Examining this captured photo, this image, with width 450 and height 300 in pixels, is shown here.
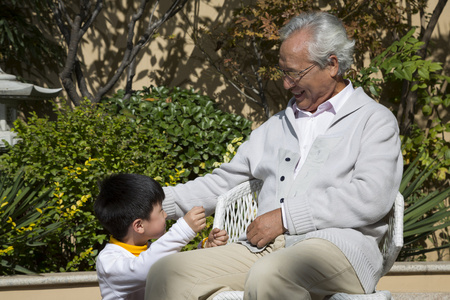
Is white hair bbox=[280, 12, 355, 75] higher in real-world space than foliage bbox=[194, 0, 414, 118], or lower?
higher

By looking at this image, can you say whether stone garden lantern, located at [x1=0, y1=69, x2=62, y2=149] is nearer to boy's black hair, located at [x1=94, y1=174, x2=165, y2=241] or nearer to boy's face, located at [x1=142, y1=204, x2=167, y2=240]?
boy's black hair, located at [x1=94, y1=174, x2=165, y2=241]

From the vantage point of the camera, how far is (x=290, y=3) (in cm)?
560

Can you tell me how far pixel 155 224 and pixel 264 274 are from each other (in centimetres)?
64

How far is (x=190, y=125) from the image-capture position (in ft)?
17.5

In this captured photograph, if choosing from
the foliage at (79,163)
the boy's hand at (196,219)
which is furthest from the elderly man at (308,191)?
the foliage at (79,163)

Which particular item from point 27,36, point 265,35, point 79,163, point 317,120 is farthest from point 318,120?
point 27,36

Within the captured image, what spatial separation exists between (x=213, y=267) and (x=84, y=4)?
149 inches

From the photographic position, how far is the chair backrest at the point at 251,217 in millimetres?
2678

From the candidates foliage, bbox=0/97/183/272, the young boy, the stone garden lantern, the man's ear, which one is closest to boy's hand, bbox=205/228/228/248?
the young boy

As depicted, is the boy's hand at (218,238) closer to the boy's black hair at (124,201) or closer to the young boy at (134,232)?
the young boy at (134,232)

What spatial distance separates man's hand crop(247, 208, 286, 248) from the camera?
2768 millimetres

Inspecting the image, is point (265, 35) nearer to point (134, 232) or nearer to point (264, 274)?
point (134, 232)

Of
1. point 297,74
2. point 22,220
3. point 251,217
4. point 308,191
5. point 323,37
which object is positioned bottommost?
point 22,220

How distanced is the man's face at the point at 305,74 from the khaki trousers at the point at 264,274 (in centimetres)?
76
